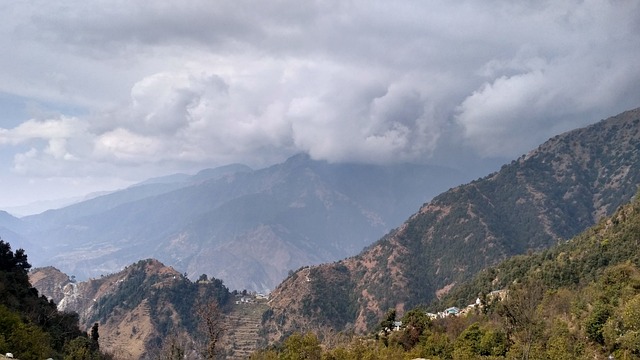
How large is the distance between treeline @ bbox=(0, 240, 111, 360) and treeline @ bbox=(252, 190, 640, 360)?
118ft

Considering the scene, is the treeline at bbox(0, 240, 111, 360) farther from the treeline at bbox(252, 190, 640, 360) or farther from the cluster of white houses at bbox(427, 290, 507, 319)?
the cluster of white houses at bbox(427, 290, 507, 319)

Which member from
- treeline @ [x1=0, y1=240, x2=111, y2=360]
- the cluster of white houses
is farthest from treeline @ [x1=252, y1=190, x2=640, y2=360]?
treeline @ [x1=0, y1=240, x2=111, y2=360]

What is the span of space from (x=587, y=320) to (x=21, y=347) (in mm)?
82757

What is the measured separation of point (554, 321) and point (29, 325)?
90.2 meters

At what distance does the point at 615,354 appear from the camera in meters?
69.0

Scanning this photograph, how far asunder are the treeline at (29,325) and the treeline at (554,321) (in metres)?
36.0

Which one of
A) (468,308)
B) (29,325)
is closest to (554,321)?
(468,308)

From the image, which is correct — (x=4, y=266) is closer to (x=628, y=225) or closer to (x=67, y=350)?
(x=67, y=350)

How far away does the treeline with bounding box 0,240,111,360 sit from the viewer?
62.2 metres

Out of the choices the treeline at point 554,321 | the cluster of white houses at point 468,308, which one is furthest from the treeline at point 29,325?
the cluster of white houses at point 468,308

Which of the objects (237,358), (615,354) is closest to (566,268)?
(615,354)

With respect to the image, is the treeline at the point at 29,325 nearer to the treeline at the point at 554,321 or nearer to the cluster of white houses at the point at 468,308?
the treeline at the point at 554,321

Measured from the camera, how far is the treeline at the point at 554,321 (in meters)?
69.2

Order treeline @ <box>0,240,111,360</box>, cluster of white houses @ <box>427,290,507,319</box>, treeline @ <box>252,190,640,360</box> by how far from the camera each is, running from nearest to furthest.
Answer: treeline @ <box>0,240,111,360</box> < treeline @ <box>252,190,640,360</box> < cluster of white houses @ <box>427,290,507,319</box>
